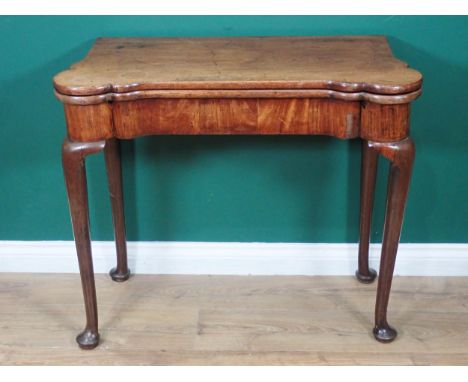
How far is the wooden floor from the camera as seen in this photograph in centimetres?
203

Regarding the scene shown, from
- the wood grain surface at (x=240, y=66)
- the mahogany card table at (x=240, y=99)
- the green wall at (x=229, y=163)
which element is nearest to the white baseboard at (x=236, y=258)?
the green wall at (x=229, y=163)

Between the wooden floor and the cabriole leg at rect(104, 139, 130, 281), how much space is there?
0.15 ft

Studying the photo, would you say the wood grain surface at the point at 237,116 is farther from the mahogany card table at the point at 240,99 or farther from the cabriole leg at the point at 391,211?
the cabriole leg at the point at 391,211

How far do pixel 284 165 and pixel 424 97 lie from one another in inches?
17.8

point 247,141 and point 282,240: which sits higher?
point 247,141

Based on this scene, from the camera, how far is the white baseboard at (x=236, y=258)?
7.81 feet

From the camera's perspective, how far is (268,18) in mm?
2084

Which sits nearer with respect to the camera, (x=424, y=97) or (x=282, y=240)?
(x=424, y=97)

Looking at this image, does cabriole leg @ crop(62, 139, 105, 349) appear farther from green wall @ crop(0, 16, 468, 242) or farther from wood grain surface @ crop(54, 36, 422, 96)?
green wall @ crop(0, 16, 468, 242)

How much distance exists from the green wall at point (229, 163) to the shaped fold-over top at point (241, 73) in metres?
0.15

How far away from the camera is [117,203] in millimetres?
2238

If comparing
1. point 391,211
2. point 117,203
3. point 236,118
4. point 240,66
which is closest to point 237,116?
point 236,118
